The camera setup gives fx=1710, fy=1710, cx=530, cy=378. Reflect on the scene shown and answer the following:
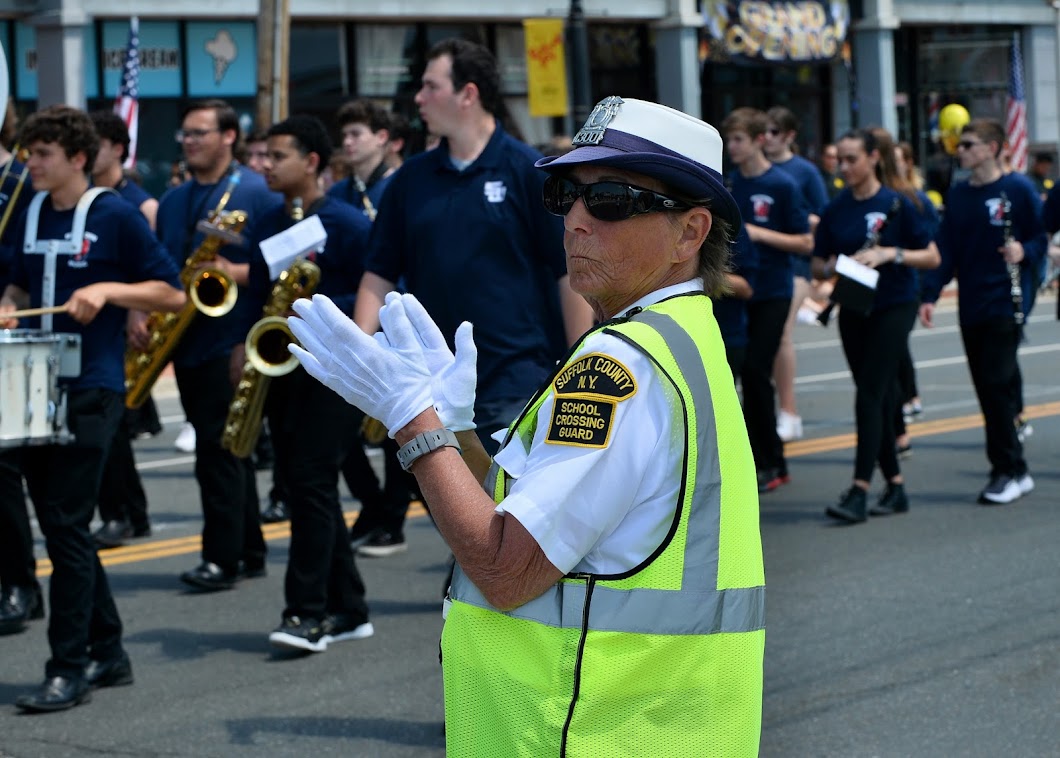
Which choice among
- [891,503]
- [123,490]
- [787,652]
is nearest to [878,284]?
[891,503]

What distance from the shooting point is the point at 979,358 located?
31.7 ft

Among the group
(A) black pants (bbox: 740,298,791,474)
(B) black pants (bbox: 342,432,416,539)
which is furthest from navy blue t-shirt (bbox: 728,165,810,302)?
(B) black pants (bbox: 342,432,416,539)

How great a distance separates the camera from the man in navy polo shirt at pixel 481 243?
576cm

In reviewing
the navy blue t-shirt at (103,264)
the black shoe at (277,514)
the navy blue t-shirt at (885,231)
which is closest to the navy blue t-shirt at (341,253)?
the navy blue t-shirt at (103,264)

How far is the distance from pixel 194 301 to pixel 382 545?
1.65 m

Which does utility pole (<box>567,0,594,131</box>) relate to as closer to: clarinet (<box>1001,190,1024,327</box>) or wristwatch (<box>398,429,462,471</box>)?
clarinet (<box>1001,190,1024,327</box>)

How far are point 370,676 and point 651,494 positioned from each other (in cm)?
398

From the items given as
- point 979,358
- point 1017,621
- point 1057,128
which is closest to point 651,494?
point 1017,621

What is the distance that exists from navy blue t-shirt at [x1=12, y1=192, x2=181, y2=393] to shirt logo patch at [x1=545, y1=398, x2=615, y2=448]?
13.2 ft

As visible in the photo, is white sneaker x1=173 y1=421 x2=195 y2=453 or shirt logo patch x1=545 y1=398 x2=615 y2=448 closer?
shirt logo patch x1=545 y1=398 x2=615 y2=448

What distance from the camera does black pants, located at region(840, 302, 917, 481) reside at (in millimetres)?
9141

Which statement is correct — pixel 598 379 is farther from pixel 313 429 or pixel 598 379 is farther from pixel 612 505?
pixel 313 429

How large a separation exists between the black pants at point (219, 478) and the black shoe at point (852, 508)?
9.87 ft

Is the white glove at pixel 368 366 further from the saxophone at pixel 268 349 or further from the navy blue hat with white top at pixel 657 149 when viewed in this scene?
the saxophone at pixel 268 349
